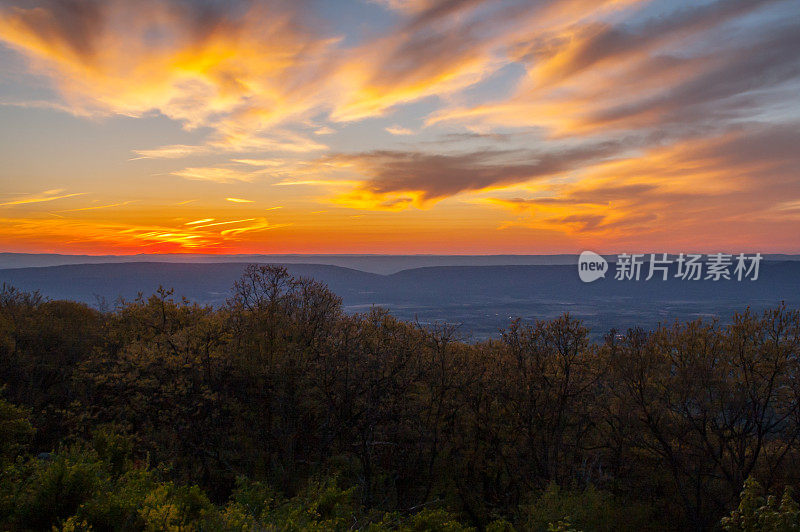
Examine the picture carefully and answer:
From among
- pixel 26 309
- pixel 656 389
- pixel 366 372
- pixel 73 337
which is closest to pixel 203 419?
pixel 366 372

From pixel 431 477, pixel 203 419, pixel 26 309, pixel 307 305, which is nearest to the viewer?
pixel 203 419

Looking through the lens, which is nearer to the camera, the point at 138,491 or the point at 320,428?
the point at 138,491

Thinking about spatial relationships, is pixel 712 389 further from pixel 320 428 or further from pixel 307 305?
pixel 307 305

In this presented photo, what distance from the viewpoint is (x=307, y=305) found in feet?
117

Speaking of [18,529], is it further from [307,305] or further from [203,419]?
[307,305]

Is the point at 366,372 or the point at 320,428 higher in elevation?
the point at 366,372

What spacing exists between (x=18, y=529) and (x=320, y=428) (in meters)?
17.2

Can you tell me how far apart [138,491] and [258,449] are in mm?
13243

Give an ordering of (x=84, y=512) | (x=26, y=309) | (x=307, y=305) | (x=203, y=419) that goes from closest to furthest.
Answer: (x=84, y=512) < (x=203, y=419) < (x=307, y=305) < (x=26, y=309)

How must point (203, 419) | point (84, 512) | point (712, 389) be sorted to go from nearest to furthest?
point (84, 512)
point (712, 389)
point (203, 419)

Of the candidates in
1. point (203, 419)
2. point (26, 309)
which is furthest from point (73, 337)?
point (203, 419)

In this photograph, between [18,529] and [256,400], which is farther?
[256,400]

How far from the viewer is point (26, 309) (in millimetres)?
38938

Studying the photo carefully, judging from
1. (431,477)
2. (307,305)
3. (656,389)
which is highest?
(307,305)
